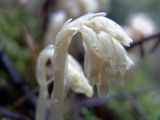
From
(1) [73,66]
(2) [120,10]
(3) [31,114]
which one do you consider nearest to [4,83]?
(3) [31,114]

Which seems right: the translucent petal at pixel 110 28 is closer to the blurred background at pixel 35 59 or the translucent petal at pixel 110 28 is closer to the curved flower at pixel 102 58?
the curved flower at pixel 102 58

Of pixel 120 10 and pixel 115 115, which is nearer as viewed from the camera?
pixel 115 115

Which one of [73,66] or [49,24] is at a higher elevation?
[49,24]

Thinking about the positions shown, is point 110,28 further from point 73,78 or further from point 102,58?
point 73,78

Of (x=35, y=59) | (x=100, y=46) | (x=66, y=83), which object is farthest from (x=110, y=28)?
(x=35, y=59)

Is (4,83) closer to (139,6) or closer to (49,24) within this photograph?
(49,24)

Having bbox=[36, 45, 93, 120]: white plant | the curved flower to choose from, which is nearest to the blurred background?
bbox=[36, 45, 93, 120]: white plant
